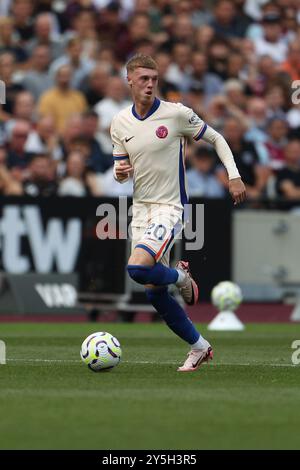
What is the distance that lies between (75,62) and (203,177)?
9.46 feet

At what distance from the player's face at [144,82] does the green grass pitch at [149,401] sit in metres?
2.23

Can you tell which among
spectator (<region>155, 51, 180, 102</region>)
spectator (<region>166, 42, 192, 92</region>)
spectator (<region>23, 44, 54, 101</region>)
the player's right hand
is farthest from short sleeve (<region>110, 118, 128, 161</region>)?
spectator (<region>166, 42, 192, 92</region>)

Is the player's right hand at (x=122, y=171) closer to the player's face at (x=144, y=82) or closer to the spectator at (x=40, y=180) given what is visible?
the player's face at (x=144, y=82)

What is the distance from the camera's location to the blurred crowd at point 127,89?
65.6 feet

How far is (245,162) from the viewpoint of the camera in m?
21.6

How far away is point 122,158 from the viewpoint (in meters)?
10.8

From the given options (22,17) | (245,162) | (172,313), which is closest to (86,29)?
(22,17)

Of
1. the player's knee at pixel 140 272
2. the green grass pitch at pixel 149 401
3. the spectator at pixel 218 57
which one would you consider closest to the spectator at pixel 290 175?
the spectator at pixel 218 57

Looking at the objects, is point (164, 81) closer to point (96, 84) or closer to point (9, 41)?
point (96, 84)

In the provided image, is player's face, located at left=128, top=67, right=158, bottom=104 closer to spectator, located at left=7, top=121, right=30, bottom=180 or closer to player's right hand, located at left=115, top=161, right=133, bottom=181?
player's right hand, located at left=115, top=161, right=133, bottom=181

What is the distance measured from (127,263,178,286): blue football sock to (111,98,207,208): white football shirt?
68cm

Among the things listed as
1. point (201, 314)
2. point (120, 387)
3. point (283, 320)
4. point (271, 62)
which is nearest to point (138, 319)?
point (201, 314)

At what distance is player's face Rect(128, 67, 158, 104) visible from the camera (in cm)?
1053

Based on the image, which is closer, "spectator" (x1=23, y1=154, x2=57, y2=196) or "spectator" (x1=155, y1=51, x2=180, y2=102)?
"spectator" (x1=23, y1=154, x2=57, y2=196)
